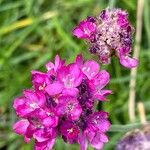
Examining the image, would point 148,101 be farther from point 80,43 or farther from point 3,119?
point 3,119

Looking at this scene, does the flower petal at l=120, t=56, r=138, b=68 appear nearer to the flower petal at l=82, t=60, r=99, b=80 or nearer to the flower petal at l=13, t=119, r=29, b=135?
the flower petal at l=82, t=60, r=99, b=80

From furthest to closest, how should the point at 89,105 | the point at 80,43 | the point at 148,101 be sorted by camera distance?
the point at 80,43
the point at 148,101
the point at 89,105

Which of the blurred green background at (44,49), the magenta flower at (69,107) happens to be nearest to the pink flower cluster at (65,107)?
the magenta flower at (69,107)

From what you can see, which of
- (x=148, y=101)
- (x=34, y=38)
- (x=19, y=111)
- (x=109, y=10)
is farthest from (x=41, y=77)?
(x=34, y=38)

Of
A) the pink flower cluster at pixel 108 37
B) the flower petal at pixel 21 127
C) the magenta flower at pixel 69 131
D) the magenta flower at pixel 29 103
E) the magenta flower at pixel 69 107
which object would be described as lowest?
the magenta flower at pixel 69 131

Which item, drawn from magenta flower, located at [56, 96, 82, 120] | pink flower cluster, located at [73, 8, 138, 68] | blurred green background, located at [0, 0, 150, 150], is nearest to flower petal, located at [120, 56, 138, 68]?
pink flower cluster, located at [73, 8, 138, 68]

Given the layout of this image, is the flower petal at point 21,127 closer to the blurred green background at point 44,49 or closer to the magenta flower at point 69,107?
the magenta flower at point 69,107

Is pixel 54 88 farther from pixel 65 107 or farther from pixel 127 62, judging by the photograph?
pixel 127 62
